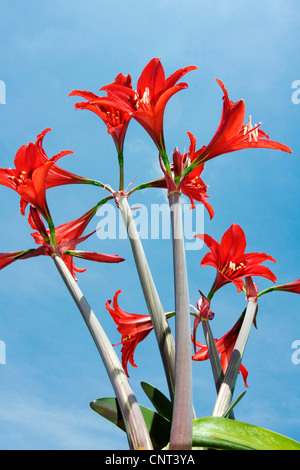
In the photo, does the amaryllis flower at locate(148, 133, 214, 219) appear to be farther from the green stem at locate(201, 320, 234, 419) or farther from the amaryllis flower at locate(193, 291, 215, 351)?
the green stem at locate(201, 320, 234, 419)

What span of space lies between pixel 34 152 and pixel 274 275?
654 millimetres

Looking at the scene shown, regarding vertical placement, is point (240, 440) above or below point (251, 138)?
below

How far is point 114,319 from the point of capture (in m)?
1.24

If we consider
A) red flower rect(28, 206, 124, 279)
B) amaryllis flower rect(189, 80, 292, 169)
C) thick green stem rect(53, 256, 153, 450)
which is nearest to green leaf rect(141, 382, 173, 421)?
thick green stem rect(53, 256, 153, 450)

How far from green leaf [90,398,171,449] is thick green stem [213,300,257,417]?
0.11 m

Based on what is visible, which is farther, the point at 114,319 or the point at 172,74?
the point at 114,319

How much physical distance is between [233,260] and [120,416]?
470 mm

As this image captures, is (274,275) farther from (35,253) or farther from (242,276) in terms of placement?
(35,253)

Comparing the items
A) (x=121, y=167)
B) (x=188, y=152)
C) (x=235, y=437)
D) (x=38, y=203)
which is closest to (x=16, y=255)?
(x=38, y=203)

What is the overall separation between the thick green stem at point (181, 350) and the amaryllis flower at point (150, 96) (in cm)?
17

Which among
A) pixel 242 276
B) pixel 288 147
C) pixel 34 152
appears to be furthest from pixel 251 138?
pixel 34 152

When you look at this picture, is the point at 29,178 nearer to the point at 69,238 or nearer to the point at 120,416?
the point at 69,238

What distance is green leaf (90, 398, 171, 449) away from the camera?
37.1 inches

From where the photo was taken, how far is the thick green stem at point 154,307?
93cm
